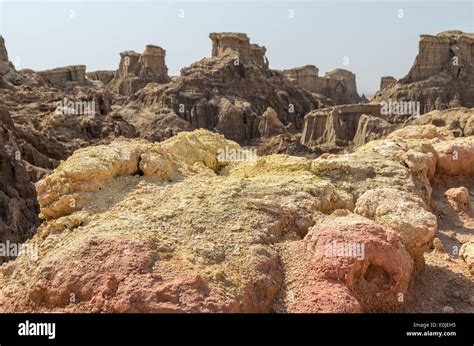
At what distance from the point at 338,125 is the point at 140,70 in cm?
2769

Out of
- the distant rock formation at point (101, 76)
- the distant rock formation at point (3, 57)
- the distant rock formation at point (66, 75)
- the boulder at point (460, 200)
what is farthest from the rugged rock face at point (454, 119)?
the distant rock formation at point (101, 76)

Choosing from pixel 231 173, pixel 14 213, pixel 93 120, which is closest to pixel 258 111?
pixel 93 120

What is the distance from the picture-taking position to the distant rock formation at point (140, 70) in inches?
2265

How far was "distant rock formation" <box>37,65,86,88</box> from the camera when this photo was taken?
56.1 m

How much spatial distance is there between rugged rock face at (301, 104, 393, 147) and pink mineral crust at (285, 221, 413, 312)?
35.4 meters

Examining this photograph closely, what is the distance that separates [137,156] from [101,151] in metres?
0.38

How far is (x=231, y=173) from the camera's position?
660 centimetres

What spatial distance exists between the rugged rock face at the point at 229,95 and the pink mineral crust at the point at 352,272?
1513 inches

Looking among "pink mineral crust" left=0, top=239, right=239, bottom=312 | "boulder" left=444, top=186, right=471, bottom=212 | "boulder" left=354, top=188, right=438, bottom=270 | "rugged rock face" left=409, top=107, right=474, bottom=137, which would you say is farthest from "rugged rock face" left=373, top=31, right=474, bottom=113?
"pink mineral crust" left=0, top=239, right=239, bottom=312

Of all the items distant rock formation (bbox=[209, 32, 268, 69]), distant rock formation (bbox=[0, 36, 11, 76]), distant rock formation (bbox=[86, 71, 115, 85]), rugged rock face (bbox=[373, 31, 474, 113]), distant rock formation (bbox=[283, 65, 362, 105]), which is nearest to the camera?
distant rock formation (bbox=[0, 36, 11, 76])

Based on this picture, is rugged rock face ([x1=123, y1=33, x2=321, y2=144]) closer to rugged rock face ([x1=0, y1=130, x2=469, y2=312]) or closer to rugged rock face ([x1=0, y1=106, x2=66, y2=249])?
rugged rock face ([x1=0, y1=106, x2=66, y2=249])

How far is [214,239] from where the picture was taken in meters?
4.14

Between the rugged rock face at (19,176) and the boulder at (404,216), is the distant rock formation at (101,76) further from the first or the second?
the boulder at (404,216)
